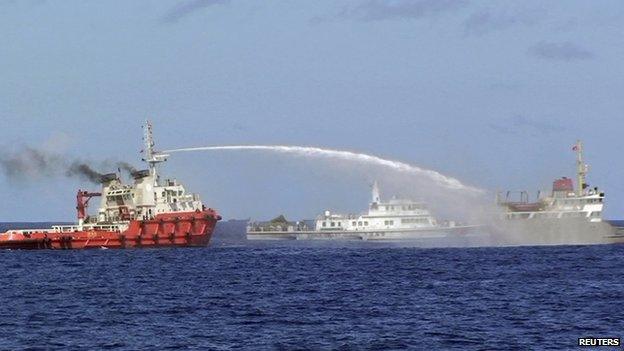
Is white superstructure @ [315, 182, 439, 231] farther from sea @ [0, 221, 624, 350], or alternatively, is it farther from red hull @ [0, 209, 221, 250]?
sea @ [0, 221, 624, 350]

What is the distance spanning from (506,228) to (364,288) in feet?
207

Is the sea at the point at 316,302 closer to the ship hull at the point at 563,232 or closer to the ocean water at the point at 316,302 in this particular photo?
the ocean water at the point at 316,302

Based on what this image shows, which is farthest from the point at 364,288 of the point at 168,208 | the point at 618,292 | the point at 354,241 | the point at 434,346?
the point at 354,241

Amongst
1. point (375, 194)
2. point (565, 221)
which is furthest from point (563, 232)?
point (375, 194)

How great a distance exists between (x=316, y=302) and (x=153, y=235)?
62.6 metres

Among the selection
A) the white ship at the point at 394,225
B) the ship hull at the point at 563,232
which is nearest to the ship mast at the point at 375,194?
Answer: the white ship at the point at 394,225

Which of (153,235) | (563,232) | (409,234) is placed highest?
(153,235)

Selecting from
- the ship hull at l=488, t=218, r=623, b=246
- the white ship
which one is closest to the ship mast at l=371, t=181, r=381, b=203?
the white ship

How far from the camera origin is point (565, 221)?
134125 millimetres

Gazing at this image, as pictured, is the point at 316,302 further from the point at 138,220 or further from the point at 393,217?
the point at 393,217

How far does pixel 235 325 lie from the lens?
60.2 meters

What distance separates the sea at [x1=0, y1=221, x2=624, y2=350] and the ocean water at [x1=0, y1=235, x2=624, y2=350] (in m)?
0.11

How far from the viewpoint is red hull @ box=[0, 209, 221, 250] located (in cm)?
13025

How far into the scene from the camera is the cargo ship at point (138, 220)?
130m
